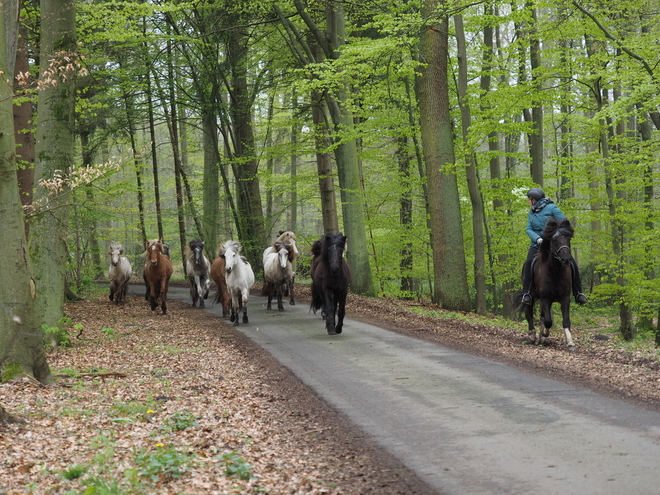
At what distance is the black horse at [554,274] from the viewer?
11297mm

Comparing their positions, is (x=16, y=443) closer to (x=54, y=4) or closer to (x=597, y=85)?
(x=54, y=4)

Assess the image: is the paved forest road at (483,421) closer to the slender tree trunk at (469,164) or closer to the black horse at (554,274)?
the black horse at (554,274)

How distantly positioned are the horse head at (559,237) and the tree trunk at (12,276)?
827 cm

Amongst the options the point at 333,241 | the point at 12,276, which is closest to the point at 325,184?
the point at 333,241

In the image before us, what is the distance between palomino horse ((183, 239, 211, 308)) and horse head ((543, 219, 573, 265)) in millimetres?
10876

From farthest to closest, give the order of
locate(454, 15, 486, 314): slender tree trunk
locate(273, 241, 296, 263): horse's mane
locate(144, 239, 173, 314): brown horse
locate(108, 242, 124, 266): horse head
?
1. locate(108, 242, 124, 266): horse head
2. locate(273, 241, 296, 263): horse's mane
3. locate(144, 239, 173, 314): brown horse
4. locate(454, 15, 486, 314): slender tree trunk

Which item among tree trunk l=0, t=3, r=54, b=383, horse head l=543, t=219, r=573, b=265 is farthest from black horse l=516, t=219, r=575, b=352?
tree trunk l=0, t=3, r=54, b=383

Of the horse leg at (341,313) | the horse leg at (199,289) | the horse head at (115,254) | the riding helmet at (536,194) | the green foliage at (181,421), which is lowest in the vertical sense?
the green foliage at (181,421)

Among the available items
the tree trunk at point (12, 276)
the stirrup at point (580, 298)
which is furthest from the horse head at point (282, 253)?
the tree trunk at point (12, 276)

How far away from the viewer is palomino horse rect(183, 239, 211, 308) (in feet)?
63.5

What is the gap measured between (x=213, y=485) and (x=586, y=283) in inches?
1081

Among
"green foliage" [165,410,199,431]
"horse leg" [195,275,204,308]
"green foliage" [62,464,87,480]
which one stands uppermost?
"horse leg" [195,275,204,308]

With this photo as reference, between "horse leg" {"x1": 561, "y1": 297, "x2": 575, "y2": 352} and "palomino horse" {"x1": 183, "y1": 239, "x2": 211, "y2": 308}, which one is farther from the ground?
"palomino horse" {"x1": 183, "y1": 239, "x2": 211, "y2": 308}

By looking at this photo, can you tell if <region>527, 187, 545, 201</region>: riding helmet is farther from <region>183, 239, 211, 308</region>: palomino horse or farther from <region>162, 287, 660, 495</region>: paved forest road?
<region>183, 239, 211, 308</region>: palomino horse
